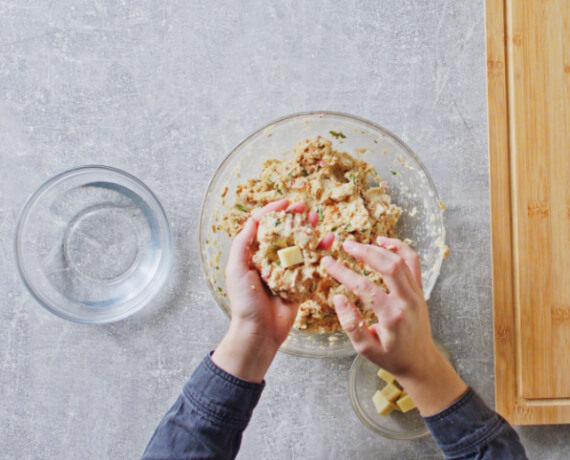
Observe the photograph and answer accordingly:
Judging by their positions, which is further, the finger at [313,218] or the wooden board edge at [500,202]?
the wooden board edge at [500,202]

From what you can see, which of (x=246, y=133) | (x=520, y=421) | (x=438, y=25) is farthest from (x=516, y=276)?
(x=246, y=133)

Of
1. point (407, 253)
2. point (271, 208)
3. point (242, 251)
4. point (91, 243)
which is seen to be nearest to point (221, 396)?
point (242, 251)

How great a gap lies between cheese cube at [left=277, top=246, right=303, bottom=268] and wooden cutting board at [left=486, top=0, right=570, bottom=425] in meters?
0.63

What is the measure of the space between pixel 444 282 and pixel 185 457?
0.86 m

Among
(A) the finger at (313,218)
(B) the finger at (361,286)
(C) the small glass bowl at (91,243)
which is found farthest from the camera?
Result: (C) the small glass bowl at (91,243)

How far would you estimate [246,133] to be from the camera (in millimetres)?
1662

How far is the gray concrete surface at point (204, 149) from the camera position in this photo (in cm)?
165

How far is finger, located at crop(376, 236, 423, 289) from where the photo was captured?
4.57 feet

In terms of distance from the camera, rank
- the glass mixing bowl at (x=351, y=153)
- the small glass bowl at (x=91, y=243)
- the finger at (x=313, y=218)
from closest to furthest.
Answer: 1. the finger at (x=313, y=218)
2. the glass mixing bowl at (x=351, y=153)
3. the small glass bowl at (x=91, y=243)

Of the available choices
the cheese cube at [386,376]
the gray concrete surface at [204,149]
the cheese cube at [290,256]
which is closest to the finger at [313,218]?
the cheese cube at [290,256]

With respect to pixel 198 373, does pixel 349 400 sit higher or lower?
lower

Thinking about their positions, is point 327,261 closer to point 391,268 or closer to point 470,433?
point 391,268

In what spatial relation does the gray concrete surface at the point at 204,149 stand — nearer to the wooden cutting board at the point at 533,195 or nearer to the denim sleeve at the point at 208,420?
the wooden cutting board at the point at 533,195

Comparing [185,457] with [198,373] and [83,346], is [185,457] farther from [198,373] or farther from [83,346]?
[83,346]
